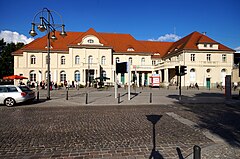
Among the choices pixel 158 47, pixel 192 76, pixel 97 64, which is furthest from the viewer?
pixel 158 47

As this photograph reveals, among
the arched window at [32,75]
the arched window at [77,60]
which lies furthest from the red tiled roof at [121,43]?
the arched window at [32,75]

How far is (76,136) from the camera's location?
5.35 m

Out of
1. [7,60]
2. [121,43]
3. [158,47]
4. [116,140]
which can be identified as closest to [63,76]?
[121,43]

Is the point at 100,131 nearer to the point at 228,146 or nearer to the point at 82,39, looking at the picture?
the point at 228,146

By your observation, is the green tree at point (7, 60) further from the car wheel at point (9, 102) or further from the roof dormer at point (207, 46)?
the roof dormer at point (207, 46)

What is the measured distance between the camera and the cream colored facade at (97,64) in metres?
38.9

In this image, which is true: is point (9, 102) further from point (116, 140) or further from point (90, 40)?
point (90, 40)

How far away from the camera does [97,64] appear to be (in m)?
38.9

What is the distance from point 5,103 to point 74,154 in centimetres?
1055

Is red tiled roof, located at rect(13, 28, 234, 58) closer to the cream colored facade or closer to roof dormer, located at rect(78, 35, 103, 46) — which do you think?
roof dormer, located at rect(78, 35, 103, 46)

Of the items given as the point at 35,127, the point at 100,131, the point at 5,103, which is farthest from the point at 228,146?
the point at 5,103

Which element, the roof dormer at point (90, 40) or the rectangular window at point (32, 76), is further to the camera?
the rectangular window at point (32, 76)

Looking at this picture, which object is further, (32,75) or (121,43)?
(121,43)

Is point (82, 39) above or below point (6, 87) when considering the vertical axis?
above
